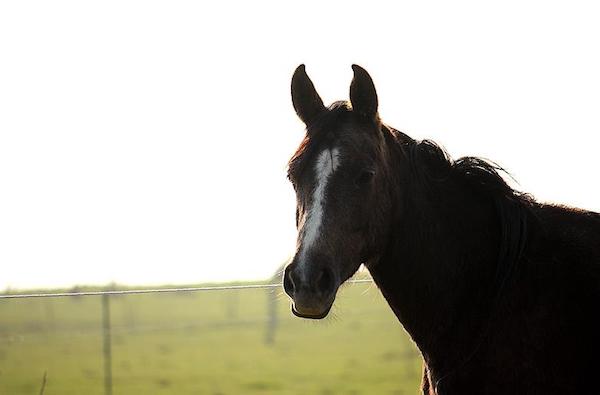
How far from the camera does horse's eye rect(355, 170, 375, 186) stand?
3.76 meters

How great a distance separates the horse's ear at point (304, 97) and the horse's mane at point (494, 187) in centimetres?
48

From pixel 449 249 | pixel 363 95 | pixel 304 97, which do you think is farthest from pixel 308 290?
pixel 304 97

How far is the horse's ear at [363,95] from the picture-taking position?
13.0ft

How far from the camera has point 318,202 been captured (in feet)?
12.0

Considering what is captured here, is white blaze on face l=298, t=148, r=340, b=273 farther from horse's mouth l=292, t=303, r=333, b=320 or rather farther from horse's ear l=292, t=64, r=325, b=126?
horse's ear l=292, t=64, r=325, b=126

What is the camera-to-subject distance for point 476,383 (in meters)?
3.82

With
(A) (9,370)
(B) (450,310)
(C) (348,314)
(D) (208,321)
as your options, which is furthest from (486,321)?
(C) (348,314)

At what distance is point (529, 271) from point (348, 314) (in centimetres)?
843

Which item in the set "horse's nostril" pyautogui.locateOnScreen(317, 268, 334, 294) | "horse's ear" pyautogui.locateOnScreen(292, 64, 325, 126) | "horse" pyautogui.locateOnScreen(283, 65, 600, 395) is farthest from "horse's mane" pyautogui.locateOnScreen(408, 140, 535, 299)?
"horse's nostril" pyautogui.locateOnScreen(317, 268, 334, 294)

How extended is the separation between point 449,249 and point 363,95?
78cm

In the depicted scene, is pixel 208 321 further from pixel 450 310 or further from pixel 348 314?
pixel 450 310

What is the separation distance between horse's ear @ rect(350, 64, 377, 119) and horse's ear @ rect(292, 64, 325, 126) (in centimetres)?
24

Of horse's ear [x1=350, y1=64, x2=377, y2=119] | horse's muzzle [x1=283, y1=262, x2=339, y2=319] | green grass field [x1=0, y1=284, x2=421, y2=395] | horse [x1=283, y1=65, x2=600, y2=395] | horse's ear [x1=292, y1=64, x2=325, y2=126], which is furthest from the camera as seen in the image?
green grass field [x1=0, y1=284, x2=421, y2=395]

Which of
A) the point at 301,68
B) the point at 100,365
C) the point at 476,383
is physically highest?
the point at 301,68
